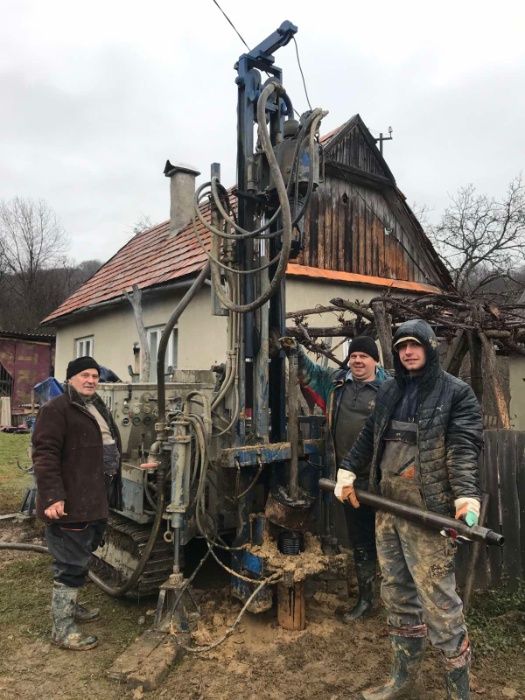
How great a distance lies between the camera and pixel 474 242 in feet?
80.4

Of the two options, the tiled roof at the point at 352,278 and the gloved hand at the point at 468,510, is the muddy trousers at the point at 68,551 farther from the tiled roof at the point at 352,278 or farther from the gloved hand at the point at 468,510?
the tiled roof at the point at 352,278

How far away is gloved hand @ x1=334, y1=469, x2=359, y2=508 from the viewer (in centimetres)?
315

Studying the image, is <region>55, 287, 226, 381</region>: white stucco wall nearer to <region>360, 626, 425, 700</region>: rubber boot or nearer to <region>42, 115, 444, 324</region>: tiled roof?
<region>42, 115, 444, 324</region>: tiled roof

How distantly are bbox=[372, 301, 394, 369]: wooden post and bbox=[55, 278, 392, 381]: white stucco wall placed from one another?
3803mm

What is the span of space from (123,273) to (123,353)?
2009 millimetres

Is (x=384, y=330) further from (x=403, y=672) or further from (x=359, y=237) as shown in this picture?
(x=359, y=237)

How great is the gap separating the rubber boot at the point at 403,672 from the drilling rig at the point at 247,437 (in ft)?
2.54

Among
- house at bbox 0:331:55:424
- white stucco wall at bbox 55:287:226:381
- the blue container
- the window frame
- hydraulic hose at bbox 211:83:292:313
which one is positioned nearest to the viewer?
hydraulic hose at bbox 211:83:292:313

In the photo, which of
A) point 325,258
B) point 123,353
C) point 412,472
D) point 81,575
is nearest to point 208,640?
point 81,575

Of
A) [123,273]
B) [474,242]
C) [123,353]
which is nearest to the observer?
[123,353]

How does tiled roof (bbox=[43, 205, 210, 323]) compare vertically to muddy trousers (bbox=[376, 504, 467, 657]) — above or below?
above

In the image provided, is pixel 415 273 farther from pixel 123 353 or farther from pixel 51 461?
pixel 51 461

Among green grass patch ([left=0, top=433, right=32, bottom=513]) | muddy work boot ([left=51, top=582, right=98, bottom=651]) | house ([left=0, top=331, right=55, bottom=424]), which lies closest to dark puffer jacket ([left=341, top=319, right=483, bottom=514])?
muddy work boot ([left=51, top=582, right=98, bottom=651])

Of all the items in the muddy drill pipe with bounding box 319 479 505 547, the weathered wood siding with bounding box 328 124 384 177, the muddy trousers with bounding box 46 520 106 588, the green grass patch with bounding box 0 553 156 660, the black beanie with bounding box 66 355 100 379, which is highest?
the weathered wood siding with bounding box 328 124 384 177
